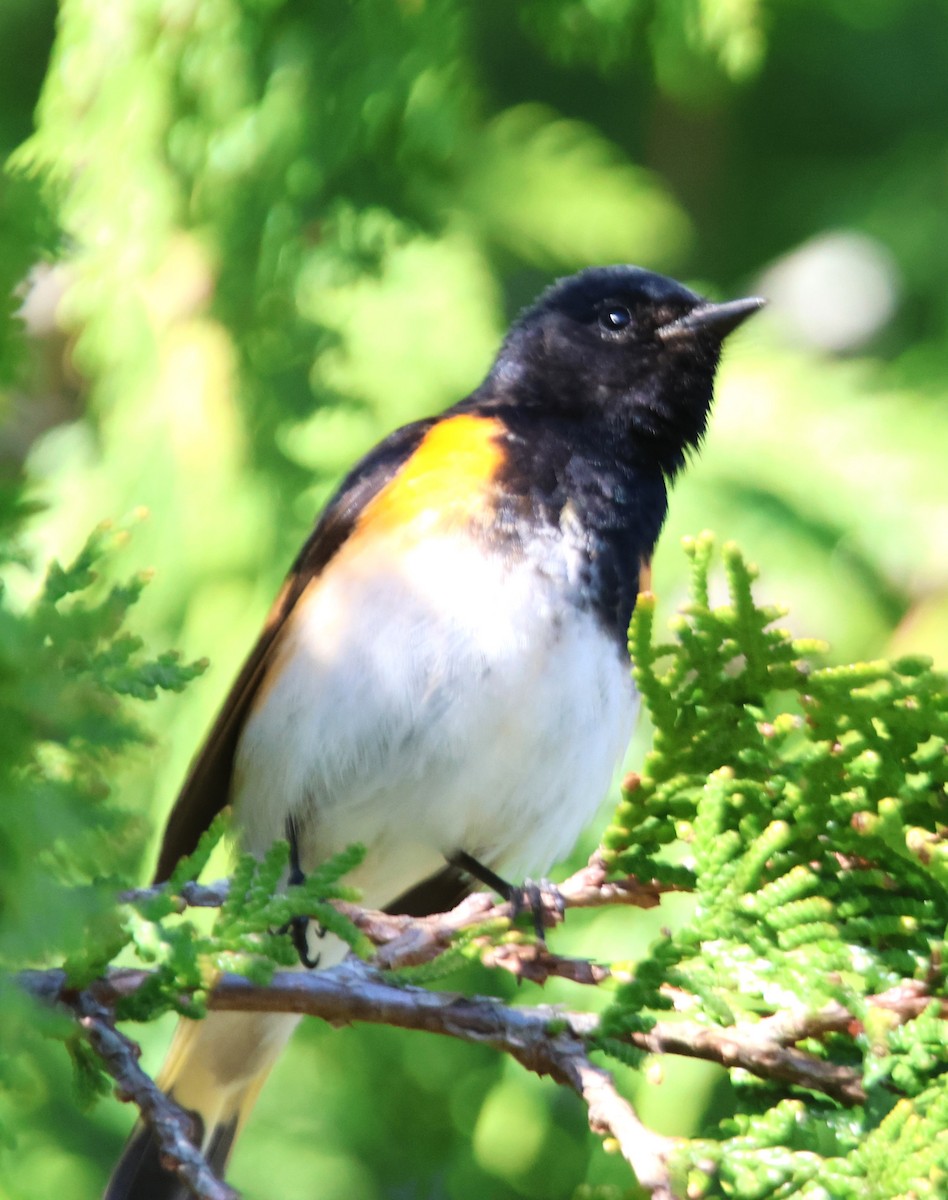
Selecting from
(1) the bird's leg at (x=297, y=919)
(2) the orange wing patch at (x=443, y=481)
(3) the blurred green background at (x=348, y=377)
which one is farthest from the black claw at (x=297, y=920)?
(2) the orange wing patch at (x=443, y=481)

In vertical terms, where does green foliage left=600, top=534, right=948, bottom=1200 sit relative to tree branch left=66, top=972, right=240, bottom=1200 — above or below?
above

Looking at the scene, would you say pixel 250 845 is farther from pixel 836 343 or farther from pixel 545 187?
pixel 836 343

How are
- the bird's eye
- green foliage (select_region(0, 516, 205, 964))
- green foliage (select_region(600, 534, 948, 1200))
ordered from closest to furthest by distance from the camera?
green foliage (select_region(0, 516, 205, 964)) → green foliage (select_region(600, 534, 948, 1200)) → the bird's eye

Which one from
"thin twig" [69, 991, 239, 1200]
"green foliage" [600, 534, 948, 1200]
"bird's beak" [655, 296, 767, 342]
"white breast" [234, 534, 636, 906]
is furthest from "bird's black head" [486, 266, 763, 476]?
"thin twig" [69, 991, 239, 1200]

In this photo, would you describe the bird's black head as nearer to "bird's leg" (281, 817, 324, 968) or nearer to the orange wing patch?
the orange wing patch

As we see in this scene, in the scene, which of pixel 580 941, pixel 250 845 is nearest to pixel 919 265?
pixel 580 941

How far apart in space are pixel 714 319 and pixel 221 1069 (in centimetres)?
189

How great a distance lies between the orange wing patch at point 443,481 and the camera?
2.68 m

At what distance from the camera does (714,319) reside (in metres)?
3.05

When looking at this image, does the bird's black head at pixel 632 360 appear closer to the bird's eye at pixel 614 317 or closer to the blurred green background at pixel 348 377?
the bird's eye at pixel 614 317

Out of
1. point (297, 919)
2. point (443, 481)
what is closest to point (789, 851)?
point (443, 481)

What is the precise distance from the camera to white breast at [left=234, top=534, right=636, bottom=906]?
2.58 m

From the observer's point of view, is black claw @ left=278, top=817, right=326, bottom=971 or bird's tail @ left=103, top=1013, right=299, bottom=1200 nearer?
black claw @ left=278, top=817, right=326, bottom=971

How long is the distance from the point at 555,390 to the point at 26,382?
186 centimetres
